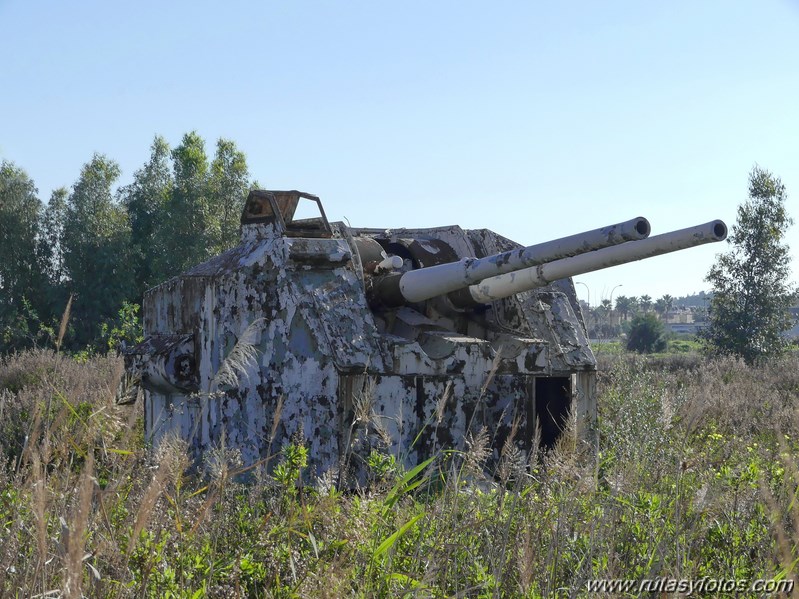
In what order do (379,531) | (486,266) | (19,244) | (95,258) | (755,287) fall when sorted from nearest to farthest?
(379,531) < (486,266) < (755,287) < (95,258) < (19,244)

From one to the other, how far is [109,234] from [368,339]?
30536mm

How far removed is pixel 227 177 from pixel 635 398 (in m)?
31.1

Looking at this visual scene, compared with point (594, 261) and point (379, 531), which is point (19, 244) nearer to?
point (594, 261)

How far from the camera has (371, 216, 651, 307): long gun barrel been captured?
5.24 metres

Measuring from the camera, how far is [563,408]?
21.4 ft

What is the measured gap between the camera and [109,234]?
1364 inches

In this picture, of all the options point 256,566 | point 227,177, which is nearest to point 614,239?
point 256,566

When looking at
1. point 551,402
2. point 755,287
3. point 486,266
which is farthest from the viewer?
point 755,287

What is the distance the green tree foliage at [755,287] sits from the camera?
22.1 meters

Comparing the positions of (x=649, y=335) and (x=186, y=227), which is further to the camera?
(x=649, y=335)

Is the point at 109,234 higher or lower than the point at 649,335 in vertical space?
higher

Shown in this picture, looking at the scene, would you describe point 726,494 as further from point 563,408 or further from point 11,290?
point 11,290

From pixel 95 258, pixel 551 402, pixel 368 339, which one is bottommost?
pixel 551 402

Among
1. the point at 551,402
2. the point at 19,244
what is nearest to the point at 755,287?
the point at 551,402
